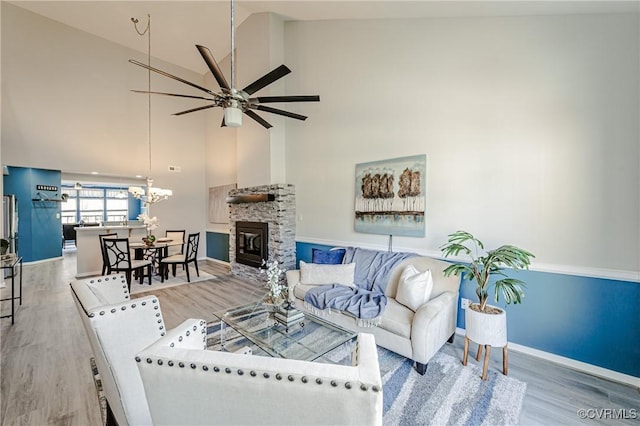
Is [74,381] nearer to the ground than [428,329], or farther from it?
nearer to the ground

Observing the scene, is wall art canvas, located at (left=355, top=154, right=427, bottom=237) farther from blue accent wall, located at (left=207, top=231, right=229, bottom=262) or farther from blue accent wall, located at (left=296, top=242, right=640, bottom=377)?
blue accent wall, located at (left=207, top=231, right=229, bottom=262)

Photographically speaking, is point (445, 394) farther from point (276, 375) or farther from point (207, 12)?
point (207, 12)

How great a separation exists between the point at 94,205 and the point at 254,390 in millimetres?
13504

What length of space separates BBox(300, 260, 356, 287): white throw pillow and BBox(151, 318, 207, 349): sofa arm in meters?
2.14

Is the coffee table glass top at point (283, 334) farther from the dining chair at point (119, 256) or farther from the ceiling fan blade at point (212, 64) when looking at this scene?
the dining chair at point (119, 256)

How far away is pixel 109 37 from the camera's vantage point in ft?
20.4

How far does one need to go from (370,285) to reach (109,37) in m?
8.09

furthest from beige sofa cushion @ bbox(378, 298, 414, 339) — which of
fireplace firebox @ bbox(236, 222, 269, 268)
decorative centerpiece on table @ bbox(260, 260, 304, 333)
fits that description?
fireplace firebox @ bbox(236, 222, 269, 268)

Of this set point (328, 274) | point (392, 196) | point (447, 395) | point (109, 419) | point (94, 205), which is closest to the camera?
point (109, 419)

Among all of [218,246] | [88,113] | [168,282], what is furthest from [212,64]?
[88,113]

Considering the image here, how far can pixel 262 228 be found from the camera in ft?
16.9

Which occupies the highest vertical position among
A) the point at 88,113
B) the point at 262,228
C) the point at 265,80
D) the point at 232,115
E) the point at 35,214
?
the point at 88,113

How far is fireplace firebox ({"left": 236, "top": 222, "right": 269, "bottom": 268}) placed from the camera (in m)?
5.10
